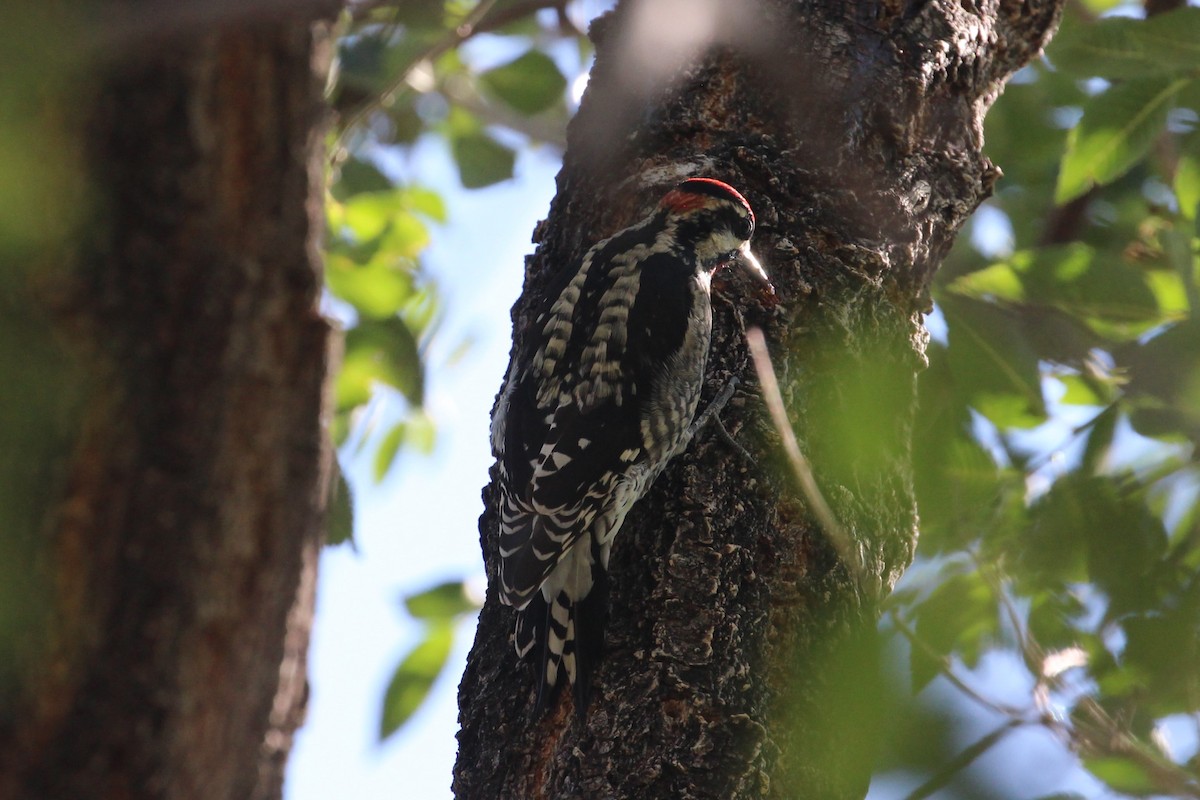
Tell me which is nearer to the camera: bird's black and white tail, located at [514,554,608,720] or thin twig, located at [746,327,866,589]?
thin twig, located at [746,327,866,589]

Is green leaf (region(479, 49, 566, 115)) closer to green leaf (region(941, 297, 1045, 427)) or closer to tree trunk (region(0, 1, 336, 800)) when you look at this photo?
green leaf (region(941, 297, 1045, 427))

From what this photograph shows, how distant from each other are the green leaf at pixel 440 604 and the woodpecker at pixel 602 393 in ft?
2.20

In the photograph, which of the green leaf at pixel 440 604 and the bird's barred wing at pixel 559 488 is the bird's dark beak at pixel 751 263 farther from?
the green leaf at pixel 440 604

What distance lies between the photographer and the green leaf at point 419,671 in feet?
12.0

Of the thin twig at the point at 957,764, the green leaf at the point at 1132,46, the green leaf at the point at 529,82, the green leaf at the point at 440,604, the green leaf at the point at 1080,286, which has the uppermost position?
the green leaf at the point at 529,82

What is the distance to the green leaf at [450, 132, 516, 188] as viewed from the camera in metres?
4.30

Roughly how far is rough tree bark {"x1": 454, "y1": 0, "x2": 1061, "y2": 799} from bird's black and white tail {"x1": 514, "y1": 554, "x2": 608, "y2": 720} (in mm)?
32

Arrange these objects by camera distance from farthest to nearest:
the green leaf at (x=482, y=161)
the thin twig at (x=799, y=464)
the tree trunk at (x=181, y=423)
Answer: the green leaf at (x=482, y=161) < the thin twig at (x=799, y=464) < the tree trunk at (x=181, y=423)

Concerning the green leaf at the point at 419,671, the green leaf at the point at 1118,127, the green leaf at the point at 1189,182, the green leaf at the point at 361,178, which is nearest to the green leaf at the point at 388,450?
the green leaf at the point at 419,671

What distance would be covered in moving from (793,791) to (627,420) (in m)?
1.08

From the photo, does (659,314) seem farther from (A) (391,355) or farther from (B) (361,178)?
(B) (361,178)

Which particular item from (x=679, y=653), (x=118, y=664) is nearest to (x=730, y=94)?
(x=679, y=653)

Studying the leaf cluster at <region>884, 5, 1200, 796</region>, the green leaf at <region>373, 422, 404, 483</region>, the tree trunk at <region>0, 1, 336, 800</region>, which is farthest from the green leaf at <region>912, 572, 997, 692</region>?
the green leaf at <region>373, 422, 404, 483</region>

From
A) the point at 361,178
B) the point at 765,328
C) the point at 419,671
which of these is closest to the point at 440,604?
the point at 419,671
